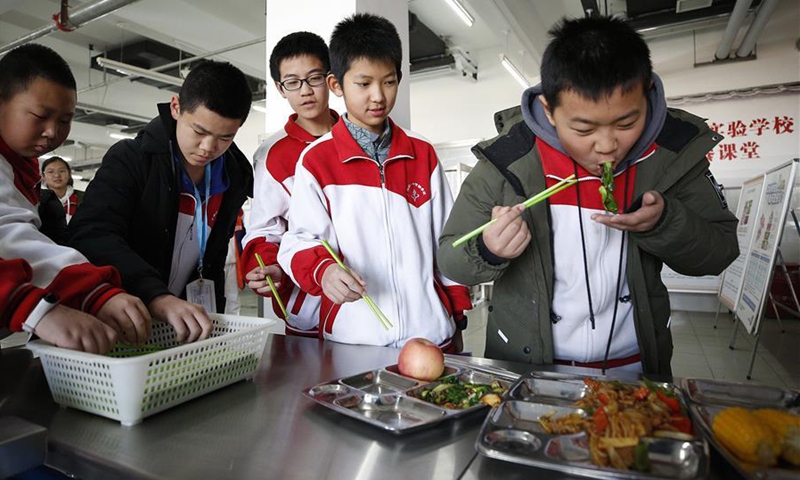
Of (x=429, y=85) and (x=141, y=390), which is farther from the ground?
(x=429, y=85)

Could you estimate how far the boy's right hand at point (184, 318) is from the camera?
1087mm

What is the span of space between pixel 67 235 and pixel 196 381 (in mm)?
735

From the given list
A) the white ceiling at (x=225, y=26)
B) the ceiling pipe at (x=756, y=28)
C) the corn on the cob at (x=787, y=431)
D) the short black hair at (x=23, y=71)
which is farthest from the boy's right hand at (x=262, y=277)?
the ceiling pipe at (x=756, y=28)

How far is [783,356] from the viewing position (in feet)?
14.5

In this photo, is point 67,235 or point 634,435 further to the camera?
point 67,235

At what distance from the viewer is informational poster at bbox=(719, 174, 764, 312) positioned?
4.82m

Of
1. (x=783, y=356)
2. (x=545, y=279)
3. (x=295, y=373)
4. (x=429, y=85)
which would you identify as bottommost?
(x=783, y=356)

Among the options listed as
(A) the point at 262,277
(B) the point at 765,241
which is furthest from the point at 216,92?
(B) the point at 765,241

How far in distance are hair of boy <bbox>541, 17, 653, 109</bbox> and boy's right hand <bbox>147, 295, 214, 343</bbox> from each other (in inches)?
37.1

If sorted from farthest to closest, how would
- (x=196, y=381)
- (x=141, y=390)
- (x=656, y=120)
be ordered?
(x=656, y=120) → (x=196, y=381) → (x=141, y=390)

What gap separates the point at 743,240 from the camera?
17.4ft

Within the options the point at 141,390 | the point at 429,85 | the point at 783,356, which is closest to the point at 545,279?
the point at 141,390

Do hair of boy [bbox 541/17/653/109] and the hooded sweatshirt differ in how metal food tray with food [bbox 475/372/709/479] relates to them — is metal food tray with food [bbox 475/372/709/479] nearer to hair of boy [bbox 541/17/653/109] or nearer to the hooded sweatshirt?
the hooded sweatshirt

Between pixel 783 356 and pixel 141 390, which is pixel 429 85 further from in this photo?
pixel 141 390
